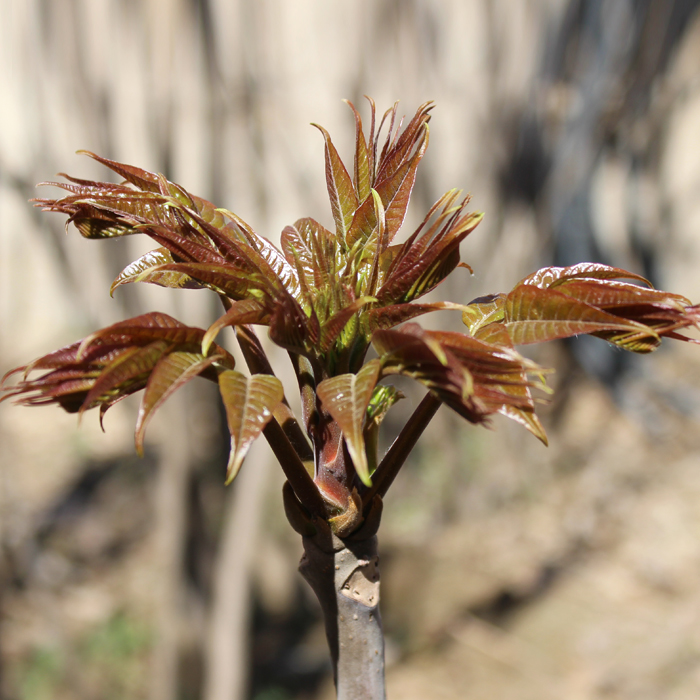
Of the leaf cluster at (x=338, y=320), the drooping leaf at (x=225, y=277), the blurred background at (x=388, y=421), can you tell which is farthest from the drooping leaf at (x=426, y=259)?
the blurred background at (x=388, y=421)

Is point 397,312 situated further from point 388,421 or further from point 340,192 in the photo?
point 388,421

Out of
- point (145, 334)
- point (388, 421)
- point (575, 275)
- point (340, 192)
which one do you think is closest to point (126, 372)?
point (145, 334)

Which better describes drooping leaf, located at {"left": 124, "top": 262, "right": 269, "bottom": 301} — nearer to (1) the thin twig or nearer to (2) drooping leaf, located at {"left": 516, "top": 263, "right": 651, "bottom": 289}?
(1) the thin twig

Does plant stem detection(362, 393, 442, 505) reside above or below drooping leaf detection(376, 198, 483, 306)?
below

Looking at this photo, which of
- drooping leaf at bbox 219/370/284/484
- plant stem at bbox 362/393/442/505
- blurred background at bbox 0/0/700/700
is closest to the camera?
drooping leaf at bbox 219/370/284/484

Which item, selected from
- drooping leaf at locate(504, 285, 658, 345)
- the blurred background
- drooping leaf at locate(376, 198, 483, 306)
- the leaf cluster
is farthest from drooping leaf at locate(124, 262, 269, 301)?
the blurred background

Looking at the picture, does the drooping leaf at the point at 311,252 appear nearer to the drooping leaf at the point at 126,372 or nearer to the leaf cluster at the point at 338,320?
the leaf cluster at the point at 338,320
